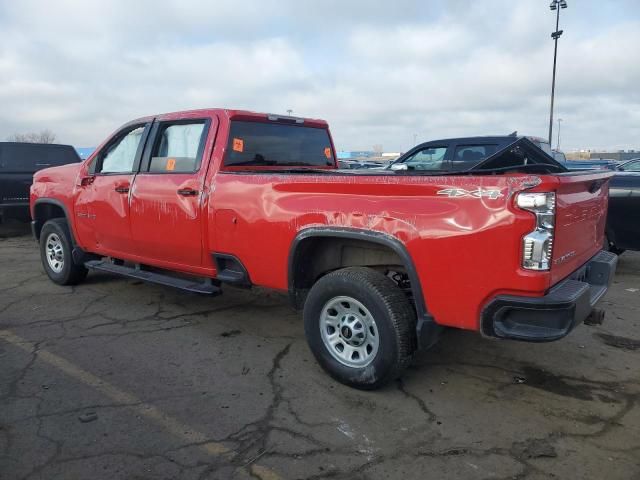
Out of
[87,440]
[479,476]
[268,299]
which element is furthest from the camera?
[268,299]

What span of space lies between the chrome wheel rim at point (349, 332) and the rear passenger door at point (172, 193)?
1416 millimetres

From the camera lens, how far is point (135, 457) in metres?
2.82

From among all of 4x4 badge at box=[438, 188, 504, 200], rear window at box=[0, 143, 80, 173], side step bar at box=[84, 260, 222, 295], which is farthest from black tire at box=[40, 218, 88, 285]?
4x4 badge at box=[438, 188, 504, 200]

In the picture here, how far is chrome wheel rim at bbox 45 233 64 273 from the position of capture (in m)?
6.39

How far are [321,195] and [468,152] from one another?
21.1ft

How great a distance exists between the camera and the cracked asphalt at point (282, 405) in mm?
2770

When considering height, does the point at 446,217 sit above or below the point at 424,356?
above

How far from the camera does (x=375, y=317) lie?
3.39 m

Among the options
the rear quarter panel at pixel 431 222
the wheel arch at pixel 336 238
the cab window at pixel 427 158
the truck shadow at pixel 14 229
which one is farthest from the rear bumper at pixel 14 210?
the wheel arch at pixel 336 238

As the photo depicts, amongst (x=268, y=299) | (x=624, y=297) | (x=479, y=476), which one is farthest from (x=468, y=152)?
(x=479, y=476)

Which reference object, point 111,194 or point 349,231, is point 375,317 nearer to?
point 349,231

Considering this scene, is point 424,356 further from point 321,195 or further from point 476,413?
point 321,195

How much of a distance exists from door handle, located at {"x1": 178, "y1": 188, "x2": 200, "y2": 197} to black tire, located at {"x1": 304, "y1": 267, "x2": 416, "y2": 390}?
4.65 ft

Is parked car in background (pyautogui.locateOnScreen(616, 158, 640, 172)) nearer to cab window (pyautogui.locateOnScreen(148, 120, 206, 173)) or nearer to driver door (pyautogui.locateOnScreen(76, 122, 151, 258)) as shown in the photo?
cab window (pyautogui.locateOnScreen(148, 120, 206, 173))
